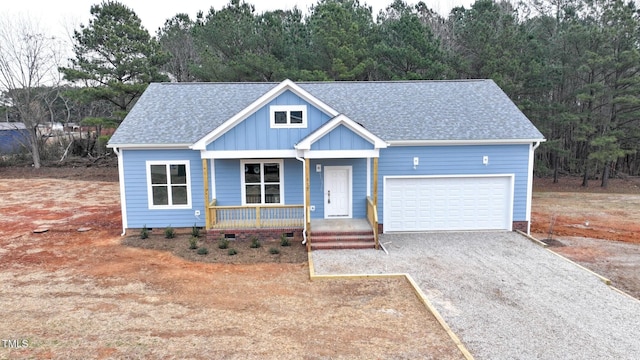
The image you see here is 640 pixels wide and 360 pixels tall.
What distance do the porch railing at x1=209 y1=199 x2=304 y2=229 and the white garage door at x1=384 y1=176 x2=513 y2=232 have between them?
324 centimetres

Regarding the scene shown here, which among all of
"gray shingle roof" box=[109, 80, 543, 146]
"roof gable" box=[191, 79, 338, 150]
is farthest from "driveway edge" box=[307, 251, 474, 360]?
"gray shingle roof" box=[109, 80, 543, 146]

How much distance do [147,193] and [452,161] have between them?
10677 millimetres

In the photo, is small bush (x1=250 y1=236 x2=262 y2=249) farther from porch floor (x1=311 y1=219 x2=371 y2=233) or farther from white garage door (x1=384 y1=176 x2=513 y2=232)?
white garage door (x1=384 y1=176 x2=513 y2=232)

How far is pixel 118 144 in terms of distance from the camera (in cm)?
1445

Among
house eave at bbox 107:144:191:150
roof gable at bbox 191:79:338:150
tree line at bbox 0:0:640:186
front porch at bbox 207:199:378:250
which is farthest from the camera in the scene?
tree line at bbox 0:0:640:186

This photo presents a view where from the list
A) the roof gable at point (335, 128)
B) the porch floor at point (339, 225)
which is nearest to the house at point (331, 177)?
the porch floor at point (339, 225)

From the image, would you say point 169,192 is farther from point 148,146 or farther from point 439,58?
point 439,58

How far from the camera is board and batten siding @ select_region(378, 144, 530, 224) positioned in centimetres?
1499

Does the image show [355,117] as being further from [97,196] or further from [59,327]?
[97,196]

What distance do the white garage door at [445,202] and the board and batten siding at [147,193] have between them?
21.7 ft

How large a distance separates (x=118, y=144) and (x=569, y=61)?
27229mm

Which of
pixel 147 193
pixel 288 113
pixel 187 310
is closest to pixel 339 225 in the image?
pixel 288 113

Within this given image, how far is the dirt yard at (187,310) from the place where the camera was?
7.27 meters

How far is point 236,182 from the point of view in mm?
15086
